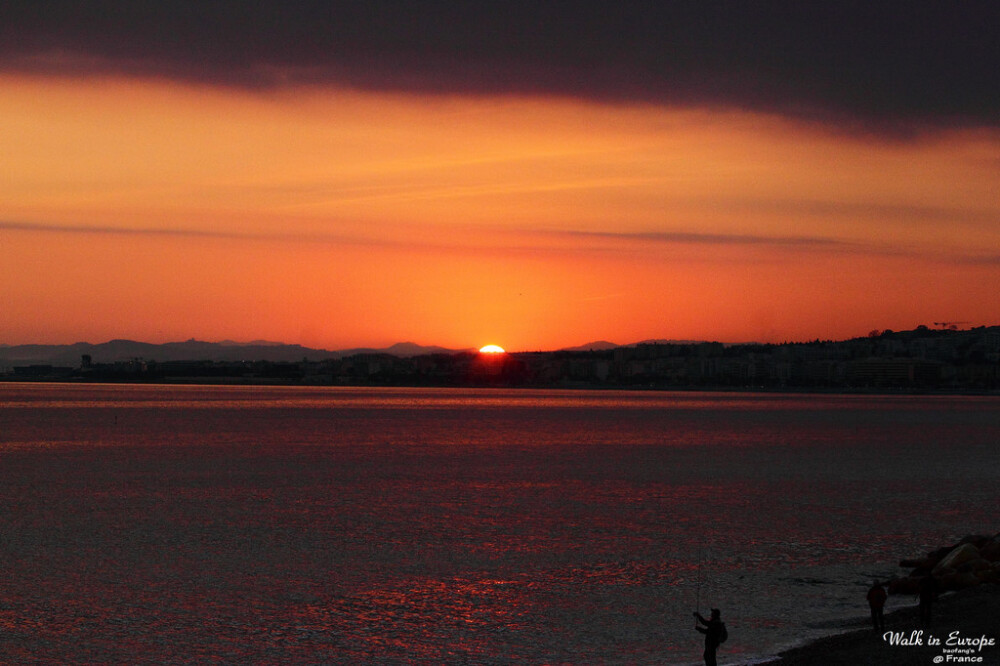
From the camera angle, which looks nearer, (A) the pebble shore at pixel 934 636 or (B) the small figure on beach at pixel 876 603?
(A) the pebble shore at pixel 934 636

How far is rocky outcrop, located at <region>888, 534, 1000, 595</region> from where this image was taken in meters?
20.9

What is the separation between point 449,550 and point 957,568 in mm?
11472

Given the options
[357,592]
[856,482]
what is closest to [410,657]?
[357,592]

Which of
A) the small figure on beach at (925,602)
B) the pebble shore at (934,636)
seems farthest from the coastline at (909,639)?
the small figure on beach at (925,602)

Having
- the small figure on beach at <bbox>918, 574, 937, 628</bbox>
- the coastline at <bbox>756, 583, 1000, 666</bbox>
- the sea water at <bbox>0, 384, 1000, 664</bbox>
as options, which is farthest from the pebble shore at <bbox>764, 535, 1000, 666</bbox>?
the sea water at <bbox>0, 384, 1000, 664</bbox>

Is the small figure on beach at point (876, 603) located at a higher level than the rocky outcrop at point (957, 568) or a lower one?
higher

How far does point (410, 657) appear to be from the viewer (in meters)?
16.7

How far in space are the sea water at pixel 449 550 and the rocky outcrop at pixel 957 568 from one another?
35.0 inches

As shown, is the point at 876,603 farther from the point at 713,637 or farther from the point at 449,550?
the point at 449,550

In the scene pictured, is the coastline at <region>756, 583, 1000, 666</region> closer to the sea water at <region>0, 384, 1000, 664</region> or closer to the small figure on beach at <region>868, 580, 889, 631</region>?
the small figure on beach at <region>868, 580, 889, 631</region>

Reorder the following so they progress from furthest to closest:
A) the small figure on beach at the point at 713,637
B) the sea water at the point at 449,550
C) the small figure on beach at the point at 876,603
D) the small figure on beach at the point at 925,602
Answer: the sea water at the point at 449,550 < the small figure on beach at the point at 925,602 < the small figure on beach at the point at 876,603 < the small figure on beach at the point at 713,637

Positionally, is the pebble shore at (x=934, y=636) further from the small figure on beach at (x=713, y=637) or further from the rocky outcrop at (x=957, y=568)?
the small figure on beach at (x=713, y=637)

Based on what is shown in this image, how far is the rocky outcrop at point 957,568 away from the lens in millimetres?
20906

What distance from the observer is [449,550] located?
26469 millimetres
